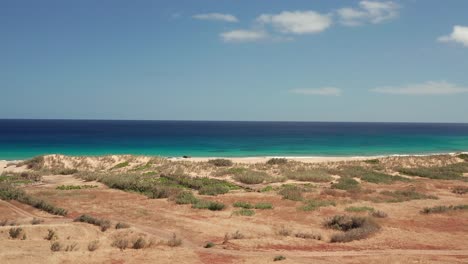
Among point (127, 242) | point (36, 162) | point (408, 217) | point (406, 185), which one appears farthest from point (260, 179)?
point (36, 162)

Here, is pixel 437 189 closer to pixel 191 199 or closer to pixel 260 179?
pixel 260 179

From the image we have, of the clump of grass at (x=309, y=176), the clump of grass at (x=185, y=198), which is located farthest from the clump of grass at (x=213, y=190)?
the clump of grass at (x=309, y=176)

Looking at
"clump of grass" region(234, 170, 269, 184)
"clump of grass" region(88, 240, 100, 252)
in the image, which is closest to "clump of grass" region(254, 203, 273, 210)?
"clump of grass" region(234, 170, 269, 184)

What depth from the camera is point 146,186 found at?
99.6 feet

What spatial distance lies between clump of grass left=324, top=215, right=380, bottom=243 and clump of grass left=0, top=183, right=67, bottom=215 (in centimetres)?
1459

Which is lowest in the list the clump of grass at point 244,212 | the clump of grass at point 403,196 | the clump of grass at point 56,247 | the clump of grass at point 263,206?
the clump of grass at point 244,212

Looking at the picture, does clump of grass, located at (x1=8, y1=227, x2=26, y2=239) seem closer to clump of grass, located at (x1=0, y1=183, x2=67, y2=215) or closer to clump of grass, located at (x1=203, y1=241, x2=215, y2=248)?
clump of grass, located at (x1=0, y1=183, x2=67, y2=215)

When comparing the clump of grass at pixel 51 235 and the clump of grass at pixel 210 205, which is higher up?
the clump of grass at pixel 51 235

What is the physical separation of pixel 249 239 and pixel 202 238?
85.2 inches

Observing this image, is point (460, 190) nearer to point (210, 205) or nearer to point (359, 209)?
point (359, 209)

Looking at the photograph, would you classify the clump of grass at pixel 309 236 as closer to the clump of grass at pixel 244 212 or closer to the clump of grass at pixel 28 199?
the clump of grass at pixel 244 212

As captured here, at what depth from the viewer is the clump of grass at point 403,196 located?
27086 millimetres

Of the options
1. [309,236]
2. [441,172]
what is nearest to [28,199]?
[309,236]

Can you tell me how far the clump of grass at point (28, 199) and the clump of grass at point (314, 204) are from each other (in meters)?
14.0
